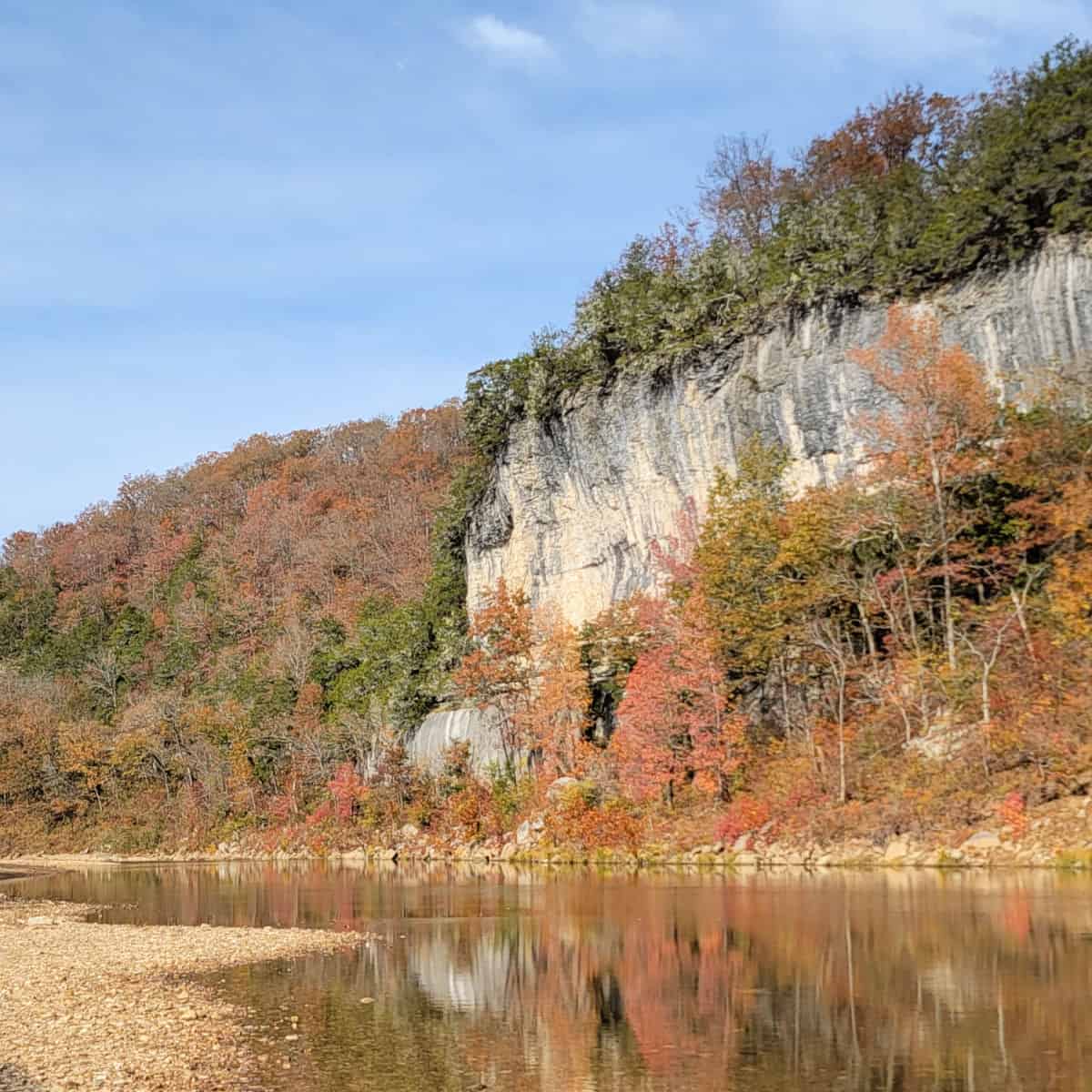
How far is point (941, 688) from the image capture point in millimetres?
35406

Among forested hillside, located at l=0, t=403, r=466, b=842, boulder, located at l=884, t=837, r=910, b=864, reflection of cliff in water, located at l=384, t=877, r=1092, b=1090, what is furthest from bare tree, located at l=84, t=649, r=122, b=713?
reflection of cliff in water, located at l=384, t=877, r=1092, b=1090

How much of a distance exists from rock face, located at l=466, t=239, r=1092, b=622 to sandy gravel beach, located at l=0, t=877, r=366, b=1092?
30454mm

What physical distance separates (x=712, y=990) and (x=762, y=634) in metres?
25.0

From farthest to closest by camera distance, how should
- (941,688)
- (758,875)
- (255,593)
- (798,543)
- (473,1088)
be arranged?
1. (255,593)
2. (798,543)
3. (941,688)
4. (758,875)
5. (473,1088)

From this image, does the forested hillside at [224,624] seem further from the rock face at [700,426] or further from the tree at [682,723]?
the tree at [682,723]

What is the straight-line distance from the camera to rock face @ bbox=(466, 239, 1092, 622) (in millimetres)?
41312

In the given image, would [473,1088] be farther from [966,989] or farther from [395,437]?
[395,437]

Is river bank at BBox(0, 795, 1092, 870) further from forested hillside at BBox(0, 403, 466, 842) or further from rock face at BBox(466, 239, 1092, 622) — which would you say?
rock face at BBox(466, 239, 1092, 622)

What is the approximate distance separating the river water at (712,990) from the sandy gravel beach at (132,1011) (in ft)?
2.24

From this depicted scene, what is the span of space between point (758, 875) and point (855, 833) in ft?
10.9

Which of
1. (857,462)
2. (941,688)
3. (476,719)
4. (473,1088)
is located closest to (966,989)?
(473,1088)

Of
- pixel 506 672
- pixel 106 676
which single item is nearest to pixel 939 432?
pixel 506 672

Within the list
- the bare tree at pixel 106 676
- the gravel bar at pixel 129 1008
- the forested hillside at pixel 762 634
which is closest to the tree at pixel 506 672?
the forested hillside at pixel 762 634

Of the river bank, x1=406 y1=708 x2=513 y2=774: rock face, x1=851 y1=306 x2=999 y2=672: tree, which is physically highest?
x1=851 y1=306 x2=999 y2=672: tree
